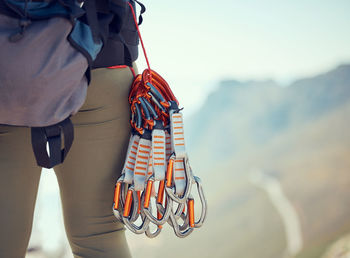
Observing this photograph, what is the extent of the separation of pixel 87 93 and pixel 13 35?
168 mm

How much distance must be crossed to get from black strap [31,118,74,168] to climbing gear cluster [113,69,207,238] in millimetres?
139

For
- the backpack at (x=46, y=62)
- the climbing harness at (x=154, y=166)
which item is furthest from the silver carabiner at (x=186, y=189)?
the backpack at (x=46, y=62)

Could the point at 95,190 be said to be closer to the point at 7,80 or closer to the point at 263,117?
the point at 7,80

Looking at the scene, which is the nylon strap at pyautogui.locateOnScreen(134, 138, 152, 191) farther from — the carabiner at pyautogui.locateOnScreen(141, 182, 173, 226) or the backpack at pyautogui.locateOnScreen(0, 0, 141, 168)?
the backpack at pyautogui.locateOnScreen(0, 0, 141, 168)

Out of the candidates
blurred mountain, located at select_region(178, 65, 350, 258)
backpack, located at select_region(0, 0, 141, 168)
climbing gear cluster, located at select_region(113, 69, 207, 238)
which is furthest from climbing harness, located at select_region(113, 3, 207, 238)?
blurred mountain, located at select_region(178, 65, 350, 258)

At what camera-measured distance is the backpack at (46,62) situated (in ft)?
1.99

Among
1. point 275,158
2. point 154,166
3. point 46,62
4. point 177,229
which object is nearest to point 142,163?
point 154,166

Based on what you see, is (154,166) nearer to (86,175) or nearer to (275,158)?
(86,175)

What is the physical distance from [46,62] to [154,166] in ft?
0.95

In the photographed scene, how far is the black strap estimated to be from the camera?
0.67 m

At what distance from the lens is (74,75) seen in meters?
0.64

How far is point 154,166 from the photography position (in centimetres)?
78

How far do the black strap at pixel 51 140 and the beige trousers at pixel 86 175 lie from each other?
0.04 m

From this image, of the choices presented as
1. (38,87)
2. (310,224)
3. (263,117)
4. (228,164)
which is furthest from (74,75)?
(263,117)
